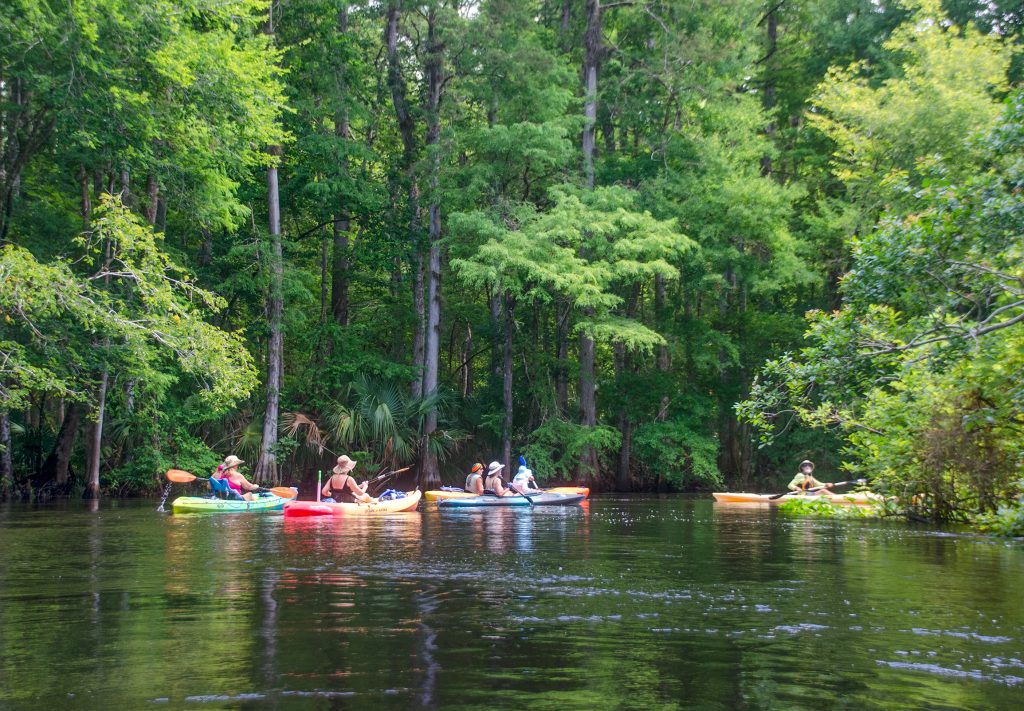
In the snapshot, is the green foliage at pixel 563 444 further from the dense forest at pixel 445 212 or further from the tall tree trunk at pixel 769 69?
the tall tree trunk at pixel 769 69

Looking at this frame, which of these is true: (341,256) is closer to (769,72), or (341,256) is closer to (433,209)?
(433,209)

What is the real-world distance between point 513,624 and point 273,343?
23363 millimetres

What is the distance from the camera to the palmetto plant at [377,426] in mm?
28641

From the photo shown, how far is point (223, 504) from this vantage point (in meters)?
21.5

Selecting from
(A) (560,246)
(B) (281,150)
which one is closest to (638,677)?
(A) (560,246)

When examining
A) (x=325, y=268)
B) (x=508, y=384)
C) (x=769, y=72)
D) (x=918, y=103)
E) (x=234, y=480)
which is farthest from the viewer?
(x=769, y=72)

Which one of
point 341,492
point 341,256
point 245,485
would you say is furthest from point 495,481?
point 341,256

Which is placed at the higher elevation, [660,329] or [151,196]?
[151,196]

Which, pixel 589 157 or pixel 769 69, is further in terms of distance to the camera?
pixel 769 69

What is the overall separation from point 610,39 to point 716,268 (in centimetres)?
913

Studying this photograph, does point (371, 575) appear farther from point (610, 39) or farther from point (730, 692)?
point (610, 39)

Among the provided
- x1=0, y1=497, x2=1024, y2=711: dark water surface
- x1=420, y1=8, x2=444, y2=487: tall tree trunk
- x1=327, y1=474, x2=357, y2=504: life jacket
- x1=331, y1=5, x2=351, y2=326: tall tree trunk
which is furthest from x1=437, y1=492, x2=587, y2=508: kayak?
x1=331, y1=5, x2=351, y2=326: tall tree trunk

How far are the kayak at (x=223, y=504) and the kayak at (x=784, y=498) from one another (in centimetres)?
1163

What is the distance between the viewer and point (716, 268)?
109ft
